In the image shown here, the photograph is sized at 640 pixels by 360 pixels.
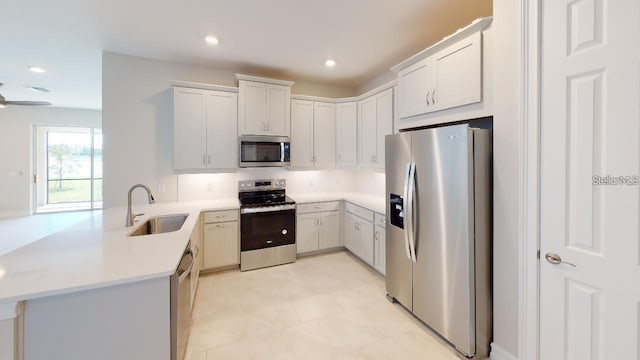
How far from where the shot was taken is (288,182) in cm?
429

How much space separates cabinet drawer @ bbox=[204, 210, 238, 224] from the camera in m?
3.23

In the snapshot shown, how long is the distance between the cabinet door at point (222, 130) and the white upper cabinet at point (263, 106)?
4.2 inches

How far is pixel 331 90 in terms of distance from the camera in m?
4.58

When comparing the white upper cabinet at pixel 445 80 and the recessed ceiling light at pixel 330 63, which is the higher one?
the recessed ceiling light at pixel 330 63

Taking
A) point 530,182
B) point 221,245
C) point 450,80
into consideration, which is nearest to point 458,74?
point 450,80

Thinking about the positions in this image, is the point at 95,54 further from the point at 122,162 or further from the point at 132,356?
the point at 132,356

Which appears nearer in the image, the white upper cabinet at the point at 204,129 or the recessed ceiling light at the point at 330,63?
the white upper cabinet at the point at 204,129

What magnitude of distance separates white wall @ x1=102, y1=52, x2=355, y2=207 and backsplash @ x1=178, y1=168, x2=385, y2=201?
0.17 meters

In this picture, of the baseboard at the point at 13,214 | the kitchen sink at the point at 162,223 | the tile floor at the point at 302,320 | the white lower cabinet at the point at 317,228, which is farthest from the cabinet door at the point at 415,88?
the baseboard at the point at 13,214

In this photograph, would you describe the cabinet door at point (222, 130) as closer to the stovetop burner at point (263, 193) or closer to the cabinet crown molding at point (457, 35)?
the stovetop burner at point (263, 193)

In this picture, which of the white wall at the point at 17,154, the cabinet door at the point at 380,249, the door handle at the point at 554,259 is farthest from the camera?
the white wall at the point at 17,154

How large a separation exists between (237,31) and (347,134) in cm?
211

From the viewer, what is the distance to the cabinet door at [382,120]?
129 inches

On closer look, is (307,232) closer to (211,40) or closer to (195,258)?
(195,258)
